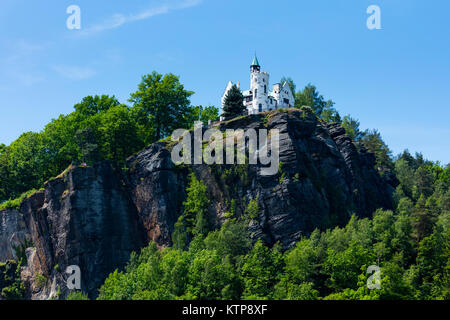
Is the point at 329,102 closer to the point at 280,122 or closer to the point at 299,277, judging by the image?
the point at 280,122

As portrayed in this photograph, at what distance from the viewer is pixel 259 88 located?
273 feet

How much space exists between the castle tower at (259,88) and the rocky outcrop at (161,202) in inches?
448

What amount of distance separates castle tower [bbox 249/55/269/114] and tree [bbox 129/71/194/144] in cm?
927

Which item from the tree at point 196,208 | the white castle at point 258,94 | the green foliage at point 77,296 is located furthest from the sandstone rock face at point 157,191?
the white castle at point 258,94

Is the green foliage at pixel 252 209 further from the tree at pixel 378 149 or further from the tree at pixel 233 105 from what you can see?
the tree at pixel 378 149

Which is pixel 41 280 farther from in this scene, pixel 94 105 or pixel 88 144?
pixel 94 105

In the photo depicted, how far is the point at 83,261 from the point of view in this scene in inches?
2606

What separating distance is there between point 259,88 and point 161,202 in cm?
2404

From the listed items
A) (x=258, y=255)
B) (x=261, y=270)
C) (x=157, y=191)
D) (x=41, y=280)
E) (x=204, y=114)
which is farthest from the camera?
(x=204, y=114)

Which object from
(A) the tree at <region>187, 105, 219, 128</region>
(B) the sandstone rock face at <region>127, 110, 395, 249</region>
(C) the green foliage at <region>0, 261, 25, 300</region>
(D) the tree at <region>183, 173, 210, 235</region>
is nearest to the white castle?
(A) the tree at <region>187, 105, 219, 128</region>

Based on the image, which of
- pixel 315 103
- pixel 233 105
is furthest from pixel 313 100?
pixel 233 105

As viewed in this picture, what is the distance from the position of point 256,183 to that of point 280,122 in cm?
792

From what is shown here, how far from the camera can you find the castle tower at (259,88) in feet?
272

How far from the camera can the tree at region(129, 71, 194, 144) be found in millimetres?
79312
